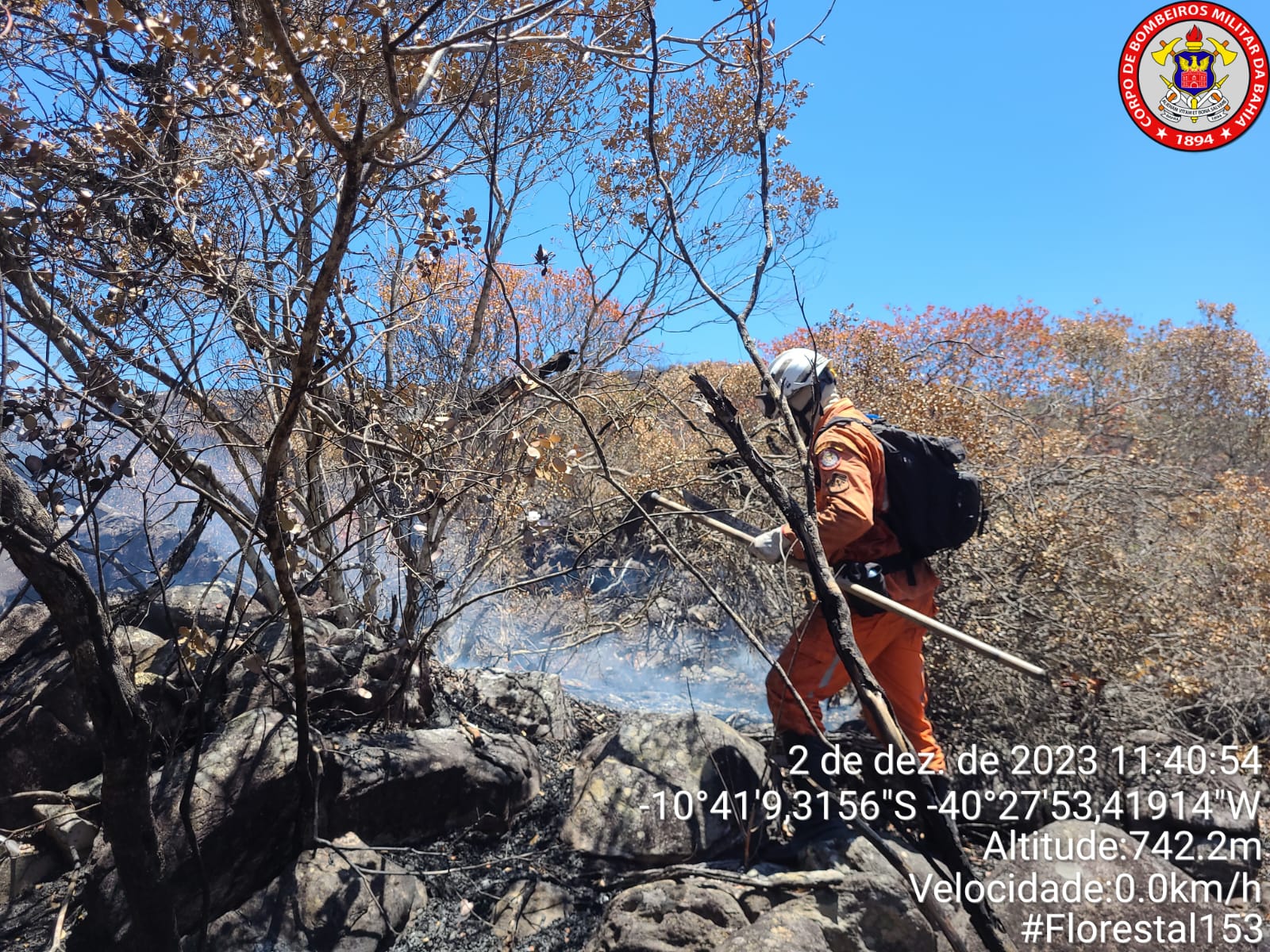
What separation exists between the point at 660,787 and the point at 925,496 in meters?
1.87

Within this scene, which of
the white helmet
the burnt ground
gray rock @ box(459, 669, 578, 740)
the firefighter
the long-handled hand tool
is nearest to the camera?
the long-handled hand tool

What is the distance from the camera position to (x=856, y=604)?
9.57 ft

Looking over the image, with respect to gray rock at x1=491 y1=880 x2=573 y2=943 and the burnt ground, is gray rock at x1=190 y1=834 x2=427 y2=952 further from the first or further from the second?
gray rock at x1=491 y1=880 x2=573 y2=943

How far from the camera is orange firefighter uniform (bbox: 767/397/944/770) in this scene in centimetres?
283

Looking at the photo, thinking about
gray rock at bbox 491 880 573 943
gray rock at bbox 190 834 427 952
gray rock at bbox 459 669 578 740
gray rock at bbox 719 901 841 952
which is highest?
gray rock at bbox 459 669 578 740

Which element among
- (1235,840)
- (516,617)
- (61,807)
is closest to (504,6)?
(61,807)

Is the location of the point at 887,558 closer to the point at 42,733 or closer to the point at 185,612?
the point at 185,612

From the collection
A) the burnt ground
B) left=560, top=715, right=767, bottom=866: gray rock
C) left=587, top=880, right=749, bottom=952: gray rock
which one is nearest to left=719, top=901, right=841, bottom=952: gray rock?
left=587, top=880, right=749, bottom=952: gray rock

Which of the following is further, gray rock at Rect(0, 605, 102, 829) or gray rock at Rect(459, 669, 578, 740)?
gray rock at Rect(459, 669, 578, 740)

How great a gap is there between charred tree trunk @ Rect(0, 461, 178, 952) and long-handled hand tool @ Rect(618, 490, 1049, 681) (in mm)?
1695

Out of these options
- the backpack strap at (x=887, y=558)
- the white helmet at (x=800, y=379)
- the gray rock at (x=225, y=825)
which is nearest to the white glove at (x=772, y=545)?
the backpack strap at (x=887, y=558)

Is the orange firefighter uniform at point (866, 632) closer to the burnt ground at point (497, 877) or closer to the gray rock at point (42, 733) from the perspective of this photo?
the burnt ground at point (497, 877)

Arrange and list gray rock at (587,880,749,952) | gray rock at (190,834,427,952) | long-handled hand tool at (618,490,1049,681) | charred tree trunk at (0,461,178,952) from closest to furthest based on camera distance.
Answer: charred tree trunk at (0,461,178,952)
long-handled hand tool at (618,490,1049,681)
gray rock at (587,880,749,952)
gray rock at (190,834,427,952)

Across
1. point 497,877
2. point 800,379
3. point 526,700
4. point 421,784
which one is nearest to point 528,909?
point 497,877
